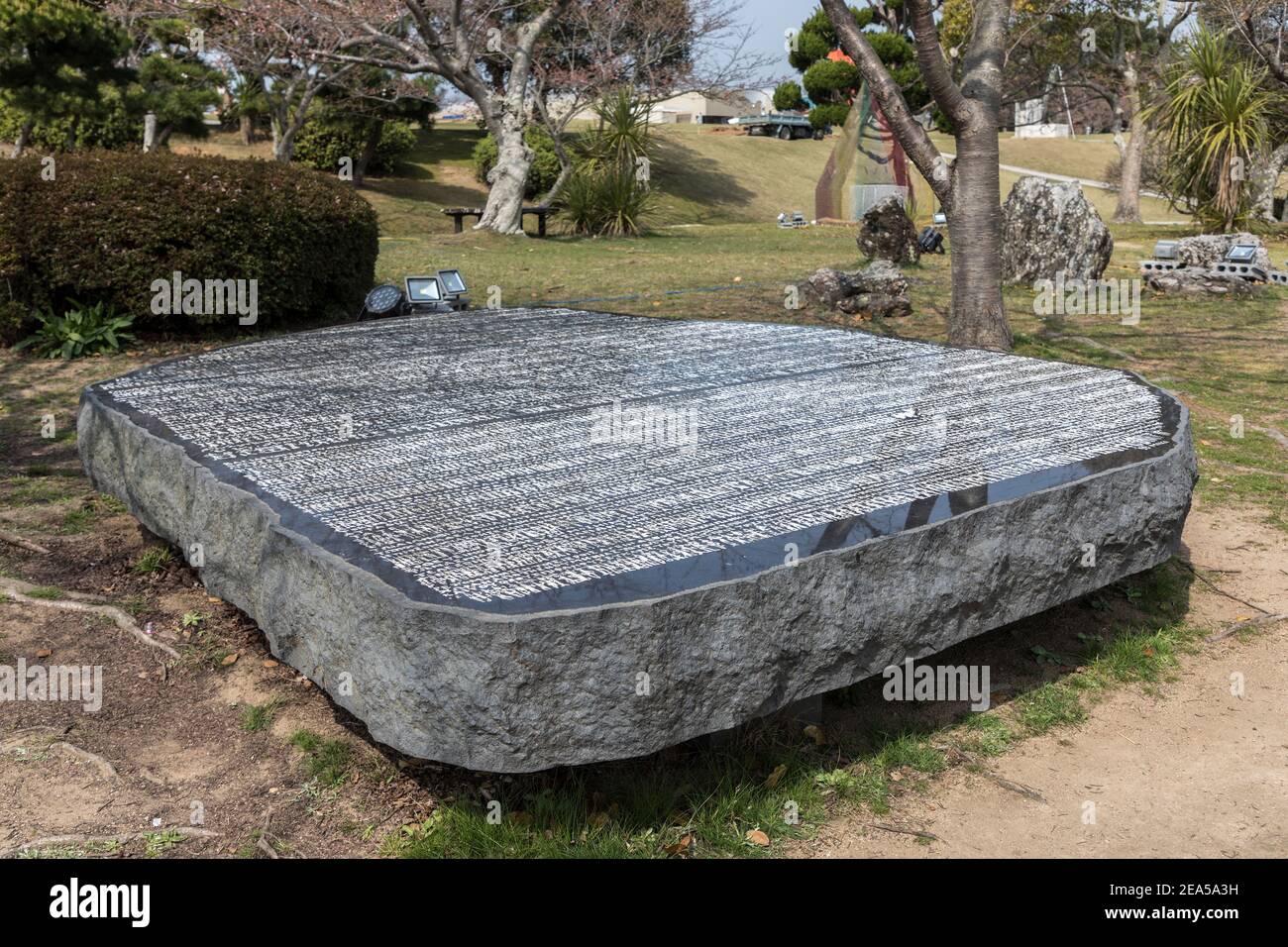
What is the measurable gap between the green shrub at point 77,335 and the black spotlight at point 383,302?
1.68 m

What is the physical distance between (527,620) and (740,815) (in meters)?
0.97

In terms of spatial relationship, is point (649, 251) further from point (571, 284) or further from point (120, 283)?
point (120, 283)

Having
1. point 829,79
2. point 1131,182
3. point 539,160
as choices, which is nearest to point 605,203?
point 539,160

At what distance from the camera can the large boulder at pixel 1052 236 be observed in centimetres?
1110

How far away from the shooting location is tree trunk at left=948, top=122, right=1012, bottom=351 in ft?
25.2

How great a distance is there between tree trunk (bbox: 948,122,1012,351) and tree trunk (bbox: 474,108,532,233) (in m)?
10.2

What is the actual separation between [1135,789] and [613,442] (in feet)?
6.12

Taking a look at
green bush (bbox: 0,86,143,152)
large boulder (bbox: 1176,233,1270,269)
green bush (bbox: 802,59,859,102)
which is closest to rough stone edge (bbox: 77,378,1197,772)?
large boulder (bbox: 1176,233,1270,269)

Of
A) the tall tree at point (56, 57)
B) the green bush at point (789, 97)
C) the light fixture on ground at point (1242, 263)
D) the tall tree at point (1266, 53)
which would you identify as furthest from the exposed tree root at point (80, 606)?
the green bush at point (789, 97)

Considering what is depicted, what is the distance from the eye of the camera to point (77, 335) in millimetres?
7586

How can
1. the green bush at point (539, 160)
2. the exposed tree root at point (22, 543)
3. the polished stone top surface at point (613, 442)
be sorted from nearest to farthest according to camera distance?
1. the polished stone top surface at point (613, 442)
2. the exposed tree root at point (22, 543)
3. the green bush at point (539, 160)

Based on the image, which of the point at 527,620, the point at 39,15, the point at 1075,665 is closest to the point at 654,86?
the point at 39,15

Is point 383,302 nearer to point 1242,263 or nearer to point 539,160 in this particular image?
point 1242,263

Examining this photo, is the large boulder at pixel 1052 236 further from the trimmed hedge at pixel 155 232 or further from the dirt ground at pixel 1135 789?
the dirt ground at pixel 1135 789
